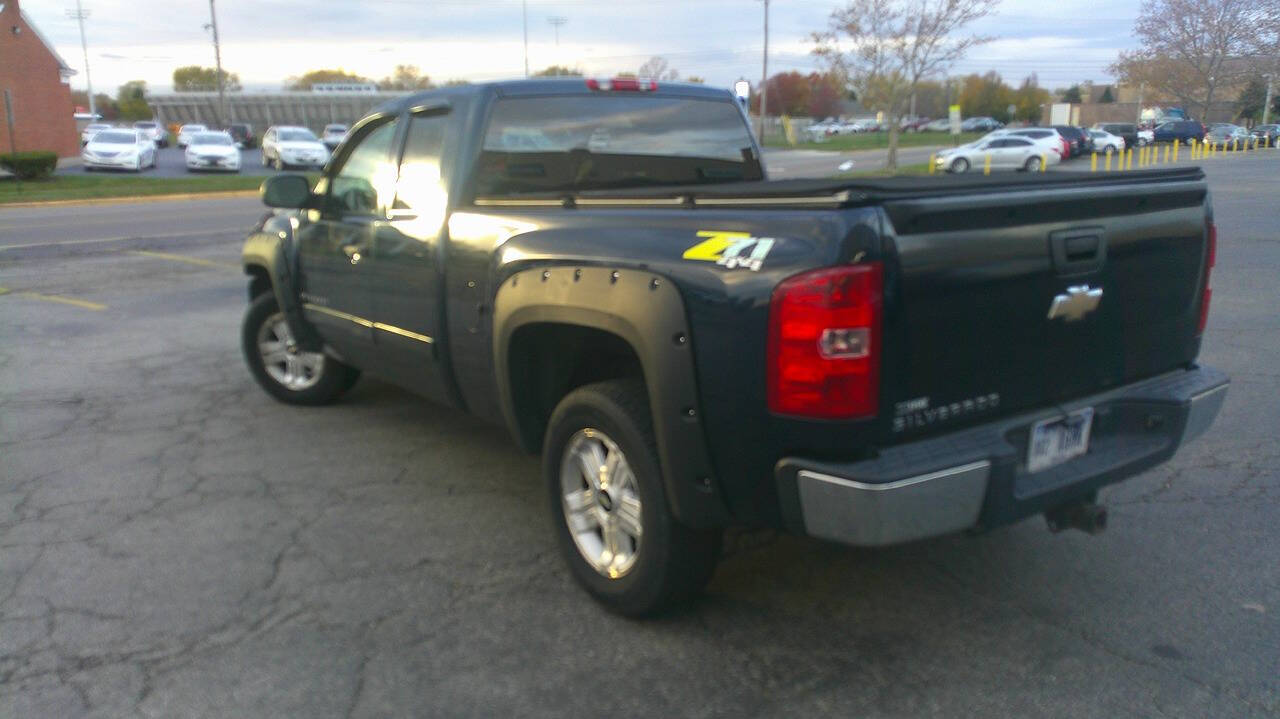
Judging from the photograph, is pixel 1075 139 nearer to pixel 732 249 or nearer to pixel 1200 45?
pixel 1200 45

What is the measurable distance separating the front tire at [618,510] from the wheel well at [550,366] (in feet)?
0.62

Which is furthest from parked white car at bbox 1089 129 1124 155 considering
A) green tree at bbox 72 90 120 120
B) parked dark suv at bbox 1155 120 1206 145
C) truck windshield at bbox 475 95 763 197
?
green tree at bbox 72 90 120 120

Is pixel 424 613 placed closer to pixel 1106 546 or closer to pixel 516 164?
pixel 516 164

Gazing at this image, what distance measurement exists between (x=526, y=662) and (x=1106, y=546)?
2453mm

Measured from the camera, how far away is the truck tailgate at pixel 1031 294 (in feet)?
9.71

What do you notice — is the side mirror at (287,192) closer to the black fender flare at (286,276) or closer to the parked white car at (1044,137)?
the black fender flare at (286,276)

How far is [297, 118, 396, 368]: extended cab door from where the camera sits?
5172 millimetres

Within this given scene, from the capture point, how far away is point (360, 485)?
5.18 meters

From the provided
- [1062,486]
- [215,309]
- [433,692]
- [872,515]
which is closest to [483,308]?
[433,692]

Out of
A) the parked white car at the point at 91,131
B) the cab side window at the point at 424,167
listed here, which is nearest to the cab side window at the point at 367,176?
the cab side window at the point at 424,167

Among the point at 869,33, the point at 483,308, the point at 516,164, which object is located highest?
the point at 869,33

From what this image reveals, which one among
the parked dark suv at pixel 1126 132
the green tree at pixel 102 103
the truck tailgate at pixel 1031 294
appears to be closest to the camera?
the truck tailgate at pixel 1031 294

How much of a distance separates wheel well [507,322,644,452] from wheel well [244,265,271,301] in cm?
316

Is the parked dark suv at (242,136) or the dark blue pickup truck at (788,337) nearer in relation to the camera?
the dark blue pickup truck at (788,337)
